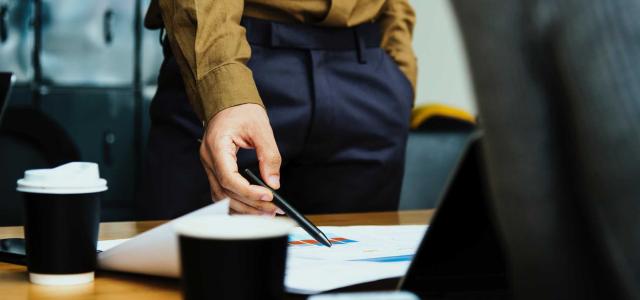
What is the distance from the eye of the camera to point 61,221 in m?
0.67

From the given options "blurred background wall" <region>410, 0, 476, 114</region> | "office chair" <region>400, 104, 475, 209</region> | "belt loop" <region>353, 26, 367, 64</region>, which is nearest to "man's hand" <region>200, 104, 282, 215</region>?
"belt loop" <region>353, 26, 367, 64</region>

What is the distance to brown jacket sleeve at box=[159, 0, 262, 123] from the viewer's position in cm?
119

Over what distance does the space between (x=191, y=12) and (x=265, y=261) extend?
865 millimetres

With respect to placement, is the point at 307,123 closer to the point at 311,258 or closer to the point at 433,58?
the point at 311,258

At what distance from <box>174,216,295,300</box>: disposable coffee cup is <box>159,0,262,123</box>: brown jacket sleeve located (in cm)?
73

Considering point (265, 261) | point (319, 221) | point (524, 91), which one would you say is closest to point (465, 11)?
point (524, 91)

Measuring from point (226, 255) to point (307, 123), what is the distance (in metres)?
0.97

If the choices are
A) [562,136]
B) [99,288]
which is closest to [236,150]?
[99,288]

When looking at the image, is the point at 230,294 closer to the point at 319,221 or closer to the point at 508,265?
the point at 508,265

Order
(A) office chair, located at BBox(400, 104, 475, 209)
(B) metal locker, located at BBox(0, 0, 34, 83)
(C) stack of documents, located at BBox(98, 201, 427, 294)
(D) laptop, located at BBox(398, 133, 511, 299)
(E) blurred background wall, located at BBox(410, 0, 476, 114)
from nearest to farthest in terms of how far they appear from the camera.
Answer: (D) laptop, located at BBox(398, 133, 511, 299) < (C) stack of documents, located at BBox(98, 201, 427, 294) < (A) office chair, located at BBox(400, 104, 475, 209) < (B) metal locker, located at BBox(0, 0, 34, 83) < (E) blurred background wall, located at BBox(410, 0, 476, 114)

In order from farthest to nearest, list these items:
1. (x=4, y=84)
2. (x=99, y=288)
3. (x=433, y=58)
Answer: (x=433, y=58)
(x=4, y=84)
(x=99, y=288)

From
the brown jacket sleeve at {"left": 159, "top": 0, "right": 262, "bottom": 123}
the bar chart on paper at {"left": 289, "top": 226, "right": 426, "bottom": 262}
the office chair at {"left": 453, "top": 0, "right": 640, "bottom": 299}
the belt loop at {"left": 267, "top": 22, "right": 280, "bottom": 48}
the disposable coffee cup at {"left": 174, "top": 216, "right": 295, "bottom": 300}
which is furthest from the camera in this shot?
the belt loop at {"left": 267, "top": 22, "right": 280, "bottom": 48}

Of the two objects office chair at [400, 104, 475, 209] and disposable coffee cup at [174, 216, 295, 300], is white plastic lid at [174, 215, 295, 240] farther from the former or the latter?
office chair at [400, 104, 475, 209]

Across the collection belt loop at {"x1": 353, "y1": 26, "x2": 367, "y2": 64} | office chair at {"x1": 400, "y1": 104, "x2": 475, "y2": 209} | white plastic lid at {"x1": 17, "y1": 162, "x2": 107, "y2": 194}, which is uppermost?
belt loop at {"x1": 353, "y1": 26, "x2": 367, "y2": 64}
